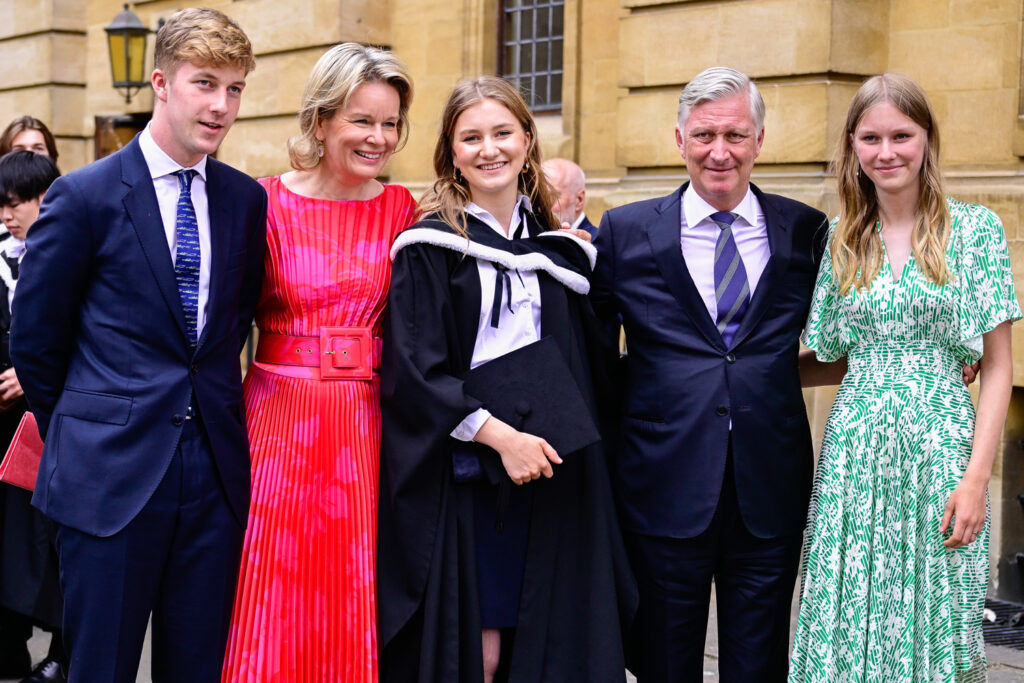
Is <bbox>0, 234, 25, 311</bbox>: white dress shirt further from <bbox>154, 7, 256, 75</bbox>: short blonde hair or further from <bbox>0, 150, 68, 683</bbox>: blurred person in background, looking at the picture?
<bbox>154, 7, 256, 75</bbox>: short blonde hair

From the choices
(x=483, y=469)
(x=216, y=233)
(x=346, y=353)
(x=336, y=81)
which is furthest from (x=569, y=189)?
(x=216, y=233)

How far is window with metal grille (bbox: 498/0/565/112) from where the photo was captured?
932cm

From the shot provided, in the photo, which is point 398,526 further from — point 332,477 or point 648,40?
point 648,40

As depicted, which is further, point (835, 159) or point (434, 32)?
point (434, 32)

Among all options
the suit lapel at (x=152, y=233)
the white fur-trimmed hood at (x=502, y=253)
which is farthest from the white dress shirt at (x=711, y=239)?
the suit lapel at (x=152, y=233)

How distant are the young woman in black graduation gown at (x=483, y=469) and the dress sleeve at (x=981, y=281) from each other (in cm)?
107

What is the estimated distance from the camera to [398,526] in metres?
3.67

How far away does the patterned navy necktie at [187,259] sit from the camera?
11.4 feet

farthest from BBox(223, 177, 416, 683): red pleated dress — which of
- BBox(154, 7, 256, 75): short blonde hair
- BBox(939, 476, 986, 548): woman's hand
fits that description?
BBox(939, 476, 986, 548): woman's hand

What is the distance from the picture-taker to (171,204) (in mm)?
3535

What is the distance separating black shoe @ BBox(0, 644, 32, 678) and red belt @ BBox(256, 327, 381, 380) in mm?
2492

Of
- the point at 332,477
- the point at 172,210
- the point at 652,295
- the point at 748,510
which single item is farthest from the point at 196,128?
the point at 748,510

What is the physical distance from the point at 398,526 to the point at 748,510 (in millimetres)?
1018

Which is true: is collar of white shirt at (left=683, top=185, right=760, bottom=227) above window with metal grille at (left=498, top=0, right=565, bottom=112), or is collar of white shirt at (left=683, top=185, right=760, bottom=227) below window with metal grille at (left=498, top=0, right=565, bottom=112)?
below
